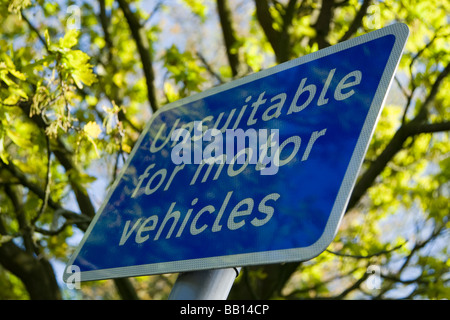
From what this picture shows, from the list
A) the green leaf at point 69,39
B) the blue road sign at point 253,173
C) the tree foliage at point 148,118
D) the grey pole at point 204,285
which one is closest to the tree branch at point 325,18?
the tree foliage at point 148,118

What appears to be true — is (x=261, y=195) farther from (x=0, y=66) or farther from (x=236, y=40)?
(x=236, y=40)

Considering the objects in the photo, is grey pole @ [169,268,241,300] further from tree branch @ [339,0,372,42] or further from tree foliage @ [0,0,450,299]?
tree branch @ [339,0,372,42]

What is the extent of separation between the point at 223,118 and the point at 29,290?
278 cm

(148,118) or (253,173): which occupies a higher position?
(148,118)

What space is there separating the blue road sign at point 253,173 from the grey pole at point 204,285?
5cm

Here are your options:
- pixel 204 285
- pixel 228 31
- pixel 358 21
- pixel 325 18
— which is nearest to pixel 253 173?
pixel 204 285

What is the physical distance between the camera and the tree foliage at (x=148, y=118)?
8.70 feet

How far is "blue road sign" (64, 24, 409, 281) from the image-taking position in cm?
96

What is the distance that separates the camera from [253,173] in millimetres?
1059

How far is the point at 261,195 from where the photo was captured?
1.02 m

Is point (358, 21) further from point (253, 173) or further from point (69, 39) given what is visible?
point (253, 173)

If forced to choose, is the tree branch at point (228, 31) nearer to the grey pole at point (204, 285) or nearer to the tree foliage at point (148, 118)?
the tree foliage at point (148, 118)

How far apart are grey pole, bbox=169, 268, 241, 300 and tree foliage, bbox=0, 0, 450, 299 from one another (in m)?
1.35

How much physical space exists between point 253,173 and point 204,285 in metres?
0.25
